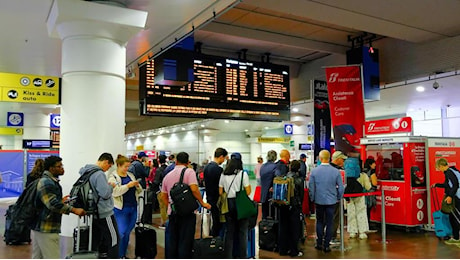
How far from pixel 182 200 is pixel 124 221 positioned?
1104 mm

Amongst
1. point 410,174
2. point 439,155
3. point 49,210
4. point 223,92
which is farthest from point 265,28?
point 49,210

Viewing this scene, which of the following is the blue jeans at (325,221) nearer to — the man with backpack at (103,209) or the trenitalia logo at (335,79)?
the man with backpack at (103,209)

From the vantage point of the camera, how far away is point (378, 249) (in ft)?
21.2

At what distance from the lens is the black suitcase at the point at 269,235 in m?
6.32

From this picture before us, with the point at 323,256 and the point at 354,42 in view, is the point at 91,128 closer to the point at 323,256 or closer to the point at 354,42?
the point at 323,256

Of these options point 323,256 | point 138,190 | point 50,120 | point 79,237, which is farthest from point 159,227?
point 50,120

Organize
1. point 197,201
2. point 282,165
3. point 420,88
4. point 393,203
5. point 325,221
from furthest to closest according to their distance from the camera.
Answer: point 420,88 → point 393,203 → point 282,165 → point 325,221 → point 197,201

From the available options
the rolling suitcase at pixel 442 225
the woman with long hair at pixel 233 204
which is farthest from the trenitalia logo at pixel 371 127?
the woman with long hair at pixel 233 204

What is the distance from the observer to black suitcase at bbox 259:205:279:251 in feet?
20.7

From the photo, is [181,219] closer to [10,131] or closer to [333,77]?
[333,77]

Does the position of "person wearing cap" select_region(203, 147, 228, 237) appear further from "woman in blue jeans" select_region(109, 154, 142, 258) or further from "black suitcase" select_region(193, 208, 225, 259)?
"woman in blue jeans" select_region(109, 154, 142, 258)

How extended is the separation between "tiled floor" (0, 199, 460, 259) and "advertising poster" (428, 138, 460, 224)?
0.79 meters

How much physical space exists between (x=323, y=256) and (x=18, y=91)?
493cm

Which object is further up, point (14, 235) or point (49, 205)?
point (49, 205)
